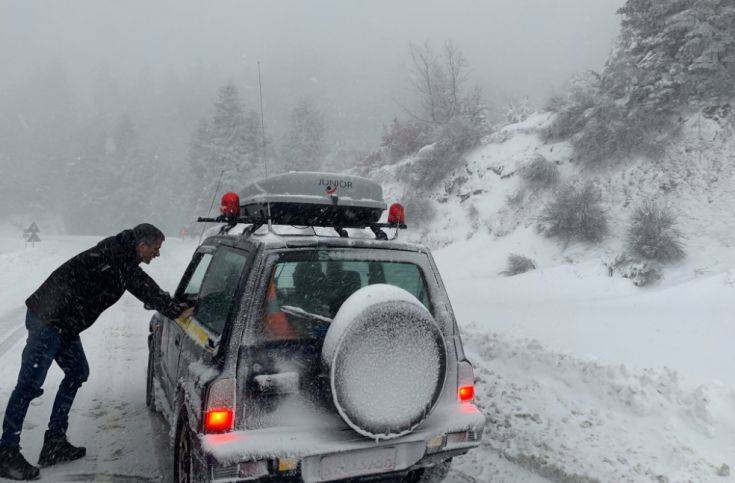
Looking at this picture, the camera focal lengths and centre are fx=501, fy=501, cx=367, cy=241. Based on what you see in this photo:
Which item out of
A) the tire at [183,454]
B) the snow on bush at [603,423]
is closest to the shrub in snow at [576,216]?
the snow on bush at [603,423]

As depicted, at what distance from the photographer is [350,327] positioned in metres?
2.48

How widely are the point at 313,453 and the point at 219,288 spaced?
143 cm

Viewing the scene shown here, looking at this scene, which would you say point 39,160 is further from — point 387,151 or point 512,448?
point 512,448

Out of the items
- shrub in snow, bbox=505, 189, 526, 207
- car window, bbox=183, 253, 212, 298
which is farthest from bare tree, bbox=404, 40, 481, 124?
car window, bbox=183, 253, 212, 298

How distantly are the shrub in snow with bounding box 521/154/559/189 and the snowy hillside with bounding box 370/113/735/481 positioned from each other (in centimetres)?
27

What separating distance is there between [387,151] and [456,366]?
2231 centimetres

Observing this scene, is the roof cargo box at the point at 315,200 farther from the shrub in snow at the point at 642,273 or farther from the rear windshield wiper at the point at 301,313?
the shrub in snow at the point at 642,273

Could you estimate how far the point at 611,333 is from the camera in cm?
625

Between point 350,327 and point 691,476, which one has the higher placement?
point 350,327

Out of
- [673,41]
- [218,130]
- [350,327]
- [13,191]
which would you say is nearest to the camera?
[350,327]

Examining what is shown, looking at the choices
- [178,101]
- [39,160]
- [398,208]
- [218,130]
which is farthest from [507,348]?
[178,101]

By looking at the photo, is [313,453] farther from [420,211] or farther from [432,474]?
[420,211]

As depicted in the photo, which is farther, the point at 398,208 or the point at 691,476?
the point at 398,208

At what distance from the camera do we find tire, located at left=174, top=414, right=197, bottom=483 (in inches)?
113
